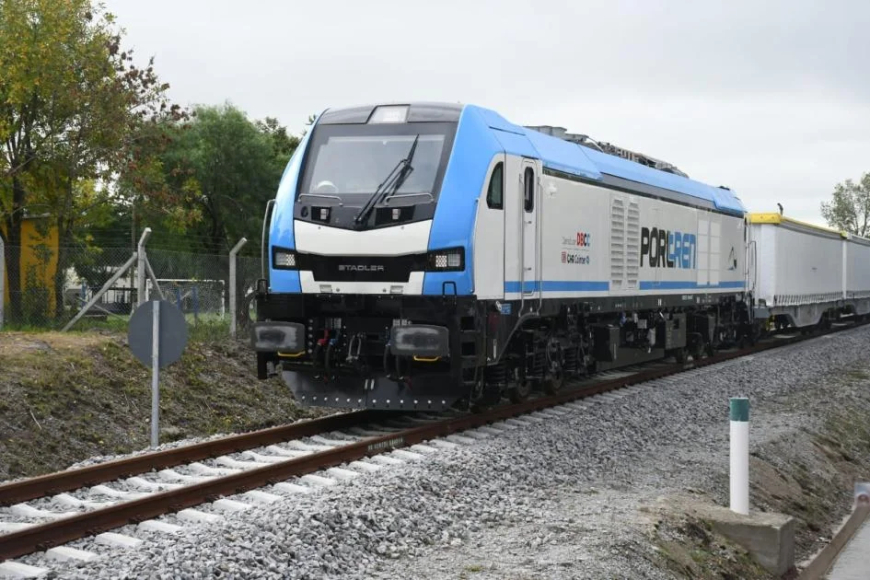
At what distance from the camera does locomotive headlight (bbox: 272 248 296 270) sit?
11.8 meters

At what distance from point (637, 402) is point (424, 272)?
4614mm

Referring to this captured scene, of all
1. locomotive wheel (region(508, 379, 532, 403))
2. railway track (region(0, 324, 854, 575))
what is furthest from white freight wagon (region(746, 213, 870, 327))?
railway track (region(0, 324, 854, 575))

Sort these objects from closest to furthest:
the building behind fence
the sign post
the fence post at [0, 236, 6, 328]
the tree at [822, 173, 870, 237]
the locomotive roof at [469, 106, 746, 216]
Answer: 1. the sign post
2. the locomotive roof at [469, 106, 746, 216]
3. the fence post at [0, 236, 6, 328]
4. the building behind fence
5. the tree at [822, 173, 870, 237]

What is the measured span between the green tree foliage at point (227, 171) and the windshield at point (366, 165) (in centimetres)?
2604

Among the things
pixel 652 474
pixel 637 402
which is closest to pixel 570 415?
pixel 637 402

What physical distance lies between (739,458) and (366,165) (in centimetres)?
510

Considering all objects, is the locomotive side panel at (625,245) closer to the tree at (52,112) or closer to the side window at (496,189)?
the side window at (496,189)

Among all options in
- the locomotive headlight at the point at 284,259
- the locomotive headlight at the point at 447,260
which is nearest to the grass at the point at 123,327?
the locomotive headlight at the point at 284,259

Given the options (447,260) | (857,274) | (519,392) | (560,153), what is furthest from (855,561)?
(857,274)

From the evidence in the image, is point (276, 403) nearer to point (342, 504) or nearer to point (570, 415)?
point (570, 415)

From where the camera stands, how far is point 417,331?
1077 cm

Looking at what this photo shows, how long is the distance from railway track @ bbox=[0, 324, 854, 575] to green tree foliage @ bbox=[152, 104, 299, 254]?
26.5m

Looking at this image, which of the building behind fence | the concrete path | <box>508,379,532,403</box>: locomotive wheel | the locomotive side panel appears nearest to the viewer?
the concrete path

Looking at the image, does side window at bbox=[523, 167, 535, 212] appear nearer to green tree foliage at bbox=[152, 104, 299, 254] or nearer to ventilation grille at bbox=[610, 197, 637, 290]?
ventilation grille at bbox=[610, 197, 637, 290]
